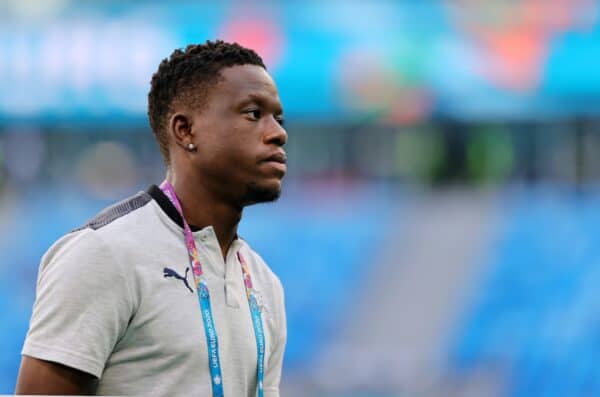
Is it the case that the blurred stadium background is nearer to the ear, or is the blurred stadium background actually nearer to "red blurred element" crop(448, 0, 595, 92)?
"red blurred element" crop(448, 0, 595, 92)

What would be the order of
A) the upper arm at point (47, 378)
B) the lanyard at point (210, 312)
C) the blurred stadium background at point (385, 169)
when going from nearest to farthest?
the upper arm at point (47, 378), the lanyard at point (210, 312), the blurred stadium background at point (385, 169)

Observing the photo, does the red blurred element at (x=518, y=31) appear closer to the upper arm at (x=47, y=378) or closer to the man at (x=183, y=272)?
the man at (x=183, y=272)

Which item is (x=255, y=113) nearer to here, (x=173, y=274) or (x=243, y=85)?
(x=243, y=85)

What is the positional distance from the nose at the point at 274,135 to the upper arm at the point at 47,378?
0.53m

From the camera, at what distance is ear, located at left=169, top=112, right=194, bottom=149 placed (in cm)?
207

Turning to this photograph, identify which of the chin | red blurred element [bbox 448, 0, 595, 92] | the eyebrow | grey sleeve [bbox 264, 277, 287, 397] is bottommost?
grey sleeve [bbox 264, 277, 287, 397]

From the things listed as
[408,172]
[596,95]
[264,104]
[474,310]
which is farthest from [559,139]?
[264,104]

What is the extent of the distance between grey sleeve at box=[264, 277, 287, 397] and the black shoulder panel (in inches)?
14.0

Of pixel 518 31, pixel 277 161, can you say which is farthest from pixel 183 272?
Result: pixel 518 31

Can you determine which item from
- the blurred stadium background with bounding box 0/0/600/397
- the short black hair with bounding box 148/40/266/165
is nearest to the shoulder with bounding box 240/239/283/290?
the short black hair with bounding box 148/40/266/165

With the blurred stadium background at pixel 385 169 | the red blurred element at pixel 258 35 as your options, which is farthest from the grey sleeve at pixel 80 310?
the red blurred element at pixel 258 35

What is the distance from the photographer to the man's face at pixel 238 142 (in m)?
2.04

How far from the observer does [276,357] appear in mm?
2232

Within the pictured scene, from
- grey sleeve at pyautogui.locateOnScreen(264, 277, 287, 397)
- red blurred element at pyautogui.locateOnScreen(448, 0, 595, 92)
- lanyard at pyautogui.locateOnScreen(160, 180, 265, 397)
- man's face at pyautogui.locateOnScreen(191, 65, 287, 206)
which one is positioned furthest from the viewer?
red blurred element at pyautogui.locateOnScreen(448, 0, 595, 92)
